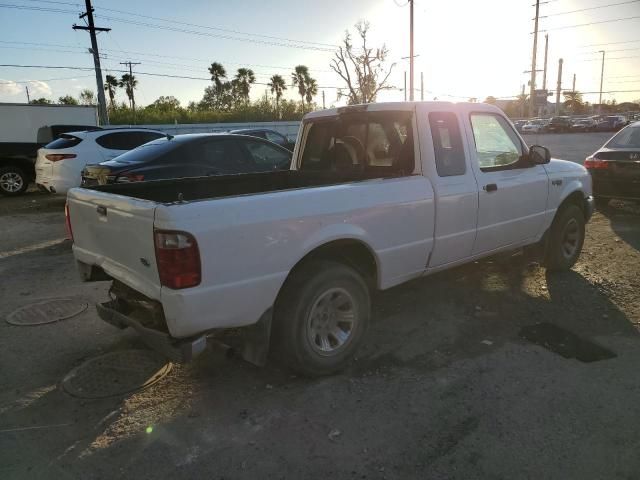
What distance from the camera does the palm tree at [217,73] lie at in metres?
64.9

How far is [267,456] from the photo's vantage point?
2705 millimetres

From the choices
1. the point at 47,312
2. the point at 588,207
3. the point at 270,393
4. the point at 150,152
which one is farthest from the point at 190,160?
the point at 588,207

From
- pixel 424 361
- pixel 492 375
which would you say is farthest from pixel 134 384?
pixel 492 375

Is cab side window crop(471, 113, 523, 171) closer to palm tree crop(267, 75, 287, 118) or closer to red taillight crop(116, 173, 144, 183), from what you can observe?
red taillight crop(116, 173, 144, 183)

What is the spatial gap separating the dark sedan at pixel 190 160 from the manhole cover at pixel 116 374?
426 centimetres

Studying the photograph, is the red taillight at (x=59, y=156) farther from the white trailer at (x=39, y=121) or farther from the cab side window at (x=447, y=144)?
the cab side window at (x=447, y=144)

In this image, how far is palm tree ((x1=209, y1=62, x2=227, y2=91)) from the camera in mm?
64938

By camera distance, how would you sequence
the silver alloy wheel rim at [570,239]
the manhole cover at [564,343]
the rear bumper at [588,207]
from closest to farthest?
the manhole cover at [564,343] < the silver alloy wheel rim at [570,239] < the rear bumper at [588,207]

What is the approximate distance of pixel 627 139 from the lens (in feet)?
29.2

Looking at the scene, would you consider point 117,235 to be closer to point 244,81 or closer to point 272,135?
point 272,135

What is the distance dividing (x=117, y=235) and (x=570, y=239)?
500 centimetres

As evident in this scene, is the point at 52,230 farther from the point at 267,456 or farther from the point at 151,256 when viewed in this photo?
the point at 267,456

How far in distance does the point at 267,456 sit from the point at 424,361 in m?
1.54

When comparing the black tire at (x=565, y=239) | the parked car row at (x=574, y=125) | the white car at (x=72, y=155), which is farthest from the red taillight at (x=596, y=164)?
the parked car row at (x=574, y=125)
